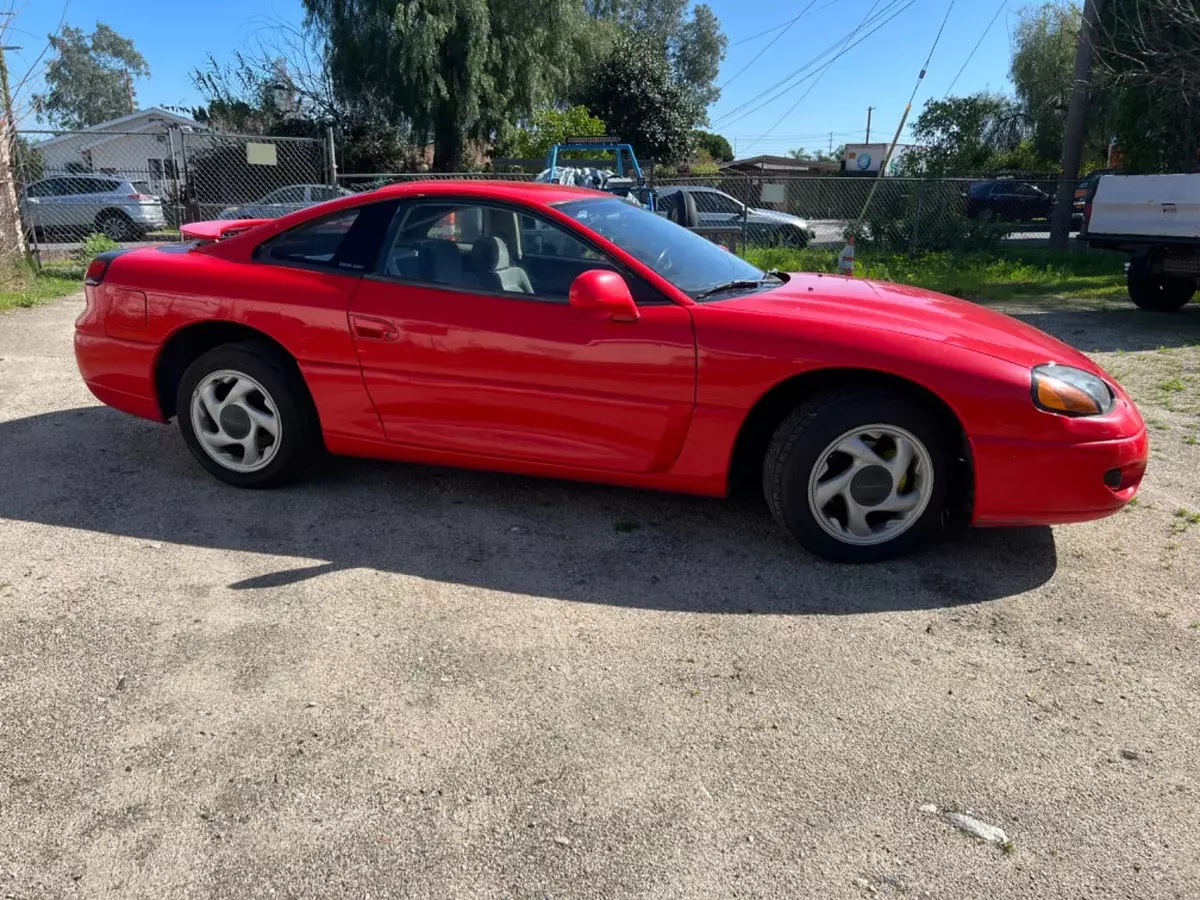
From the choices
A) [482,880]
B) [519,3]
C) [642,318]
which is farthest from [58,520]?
[519,3]

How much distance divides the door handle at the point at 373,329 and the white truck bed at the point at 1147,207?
352 inches

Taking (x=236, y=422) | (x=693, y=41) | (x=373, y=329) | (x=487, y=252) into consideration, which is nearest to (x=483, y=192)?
(x=487, y=252)

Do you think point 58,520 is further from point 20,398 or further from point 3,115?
point 3,115

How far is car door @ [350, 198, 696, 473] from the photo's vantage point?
12.0ft

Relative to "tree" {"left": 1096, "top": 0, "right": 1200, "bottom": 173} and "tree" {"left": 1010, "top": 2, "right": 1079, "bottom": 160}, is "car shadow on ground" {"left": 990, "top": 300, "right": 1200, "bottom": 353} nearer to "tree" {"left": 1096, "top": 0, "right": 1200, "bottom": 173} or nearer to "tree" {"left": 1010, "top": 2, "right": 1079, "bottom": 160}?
"tree" {"left": 1096, "top": 0, "right": 1200, "bottom": 173}

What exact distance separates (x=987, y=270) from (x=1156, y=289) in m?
3.53

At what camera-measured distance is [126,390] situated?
14.9 ft

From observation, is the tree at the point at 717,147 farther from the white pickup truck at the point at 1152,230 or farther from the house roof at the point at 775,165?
the white pickup truck at the point at 1152,230

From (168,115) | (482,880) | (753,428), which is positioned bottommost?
(482,880)

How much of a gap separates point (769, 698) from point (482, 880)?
1077 millimetres

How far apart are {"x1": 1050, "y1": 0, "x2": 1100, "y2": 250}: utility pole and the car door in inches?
578

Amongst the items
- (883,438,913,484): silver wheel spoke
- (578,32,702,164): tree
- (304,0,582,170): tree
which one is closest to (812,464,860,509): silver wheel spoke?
(883,438,913,484): silver wheel spoke

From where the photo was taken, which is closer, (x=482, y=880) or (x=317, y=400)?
(x=482, y=880)

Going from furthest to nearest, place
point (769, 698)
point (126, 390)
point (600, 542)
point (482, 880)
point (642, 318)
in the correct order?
point (126, 390), point (600, 542), point (642, 318), point (769, 698), point (482, 880)
